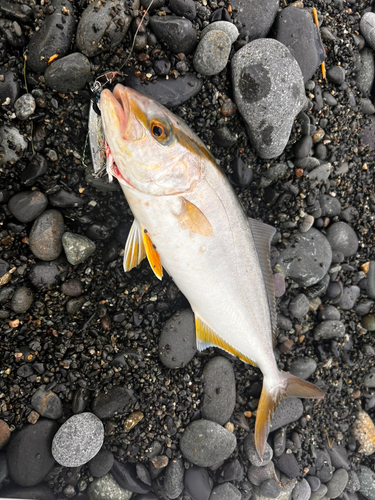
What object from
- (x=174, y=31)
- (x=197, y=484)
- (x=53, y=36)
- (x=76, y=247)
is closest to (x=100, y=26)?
(x=53, y=36)

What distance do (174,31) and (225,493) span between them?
4.19 meters

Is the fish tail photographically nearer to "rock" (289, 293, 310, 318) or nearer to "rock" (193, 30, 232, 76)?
"rock" (289, 293, 310, 318)

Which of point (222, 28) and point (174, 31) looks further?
point (222, 28)

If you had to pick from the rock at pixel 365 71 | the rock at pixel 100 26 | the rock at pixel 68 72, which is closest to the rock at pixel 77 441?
the rock at pixel 68 72

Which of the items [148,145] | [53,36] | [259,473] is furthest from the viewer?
[259,473]

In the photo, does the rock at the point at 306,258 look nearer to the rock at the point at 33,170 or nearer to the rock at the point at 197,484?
the rock at the point at 197,484

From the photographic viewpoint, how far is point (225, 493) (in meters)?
2.99

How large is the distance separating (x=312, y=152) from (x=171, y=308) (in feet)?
6.99

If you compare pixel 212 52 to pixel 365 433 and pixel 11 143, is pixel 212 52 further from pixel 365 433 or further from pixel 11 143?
pixel 365 433

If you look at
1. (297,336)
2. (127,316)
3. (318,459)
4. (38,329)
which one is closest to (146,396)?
(127,316)

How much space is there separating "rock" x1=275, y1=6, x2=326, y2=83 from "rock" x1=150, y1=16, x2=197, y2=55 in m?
0.91

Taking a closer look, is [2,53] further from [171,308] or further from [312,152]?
[312,152]

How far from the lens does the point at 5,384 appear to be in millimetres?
2578

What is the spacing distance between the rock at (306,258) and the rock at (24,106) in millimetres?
2613
